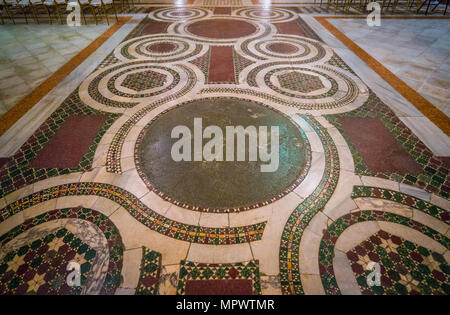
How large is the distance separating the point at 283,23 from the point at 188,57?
3807 millimetres

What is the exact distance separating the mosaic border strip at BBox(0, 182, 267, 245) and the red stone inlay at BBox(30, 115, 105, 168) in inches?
16.3

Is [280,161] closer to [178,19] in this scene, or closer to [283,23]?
[283,23]

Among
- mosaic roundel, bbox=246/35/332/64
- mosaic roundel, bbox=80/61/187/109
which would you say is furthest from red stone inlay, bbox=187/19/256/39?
mosaic roundel, bbox=80/61/187/109

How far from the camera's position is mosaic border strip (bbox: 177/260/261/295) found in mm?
1754

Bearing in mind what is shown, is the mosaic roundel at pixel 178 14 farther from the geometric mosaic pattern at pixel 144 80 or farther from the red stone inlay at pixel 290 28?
the geometric mosaic pattern at pixel 144 80

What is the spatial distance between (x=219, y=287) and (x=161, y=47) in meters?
5.48

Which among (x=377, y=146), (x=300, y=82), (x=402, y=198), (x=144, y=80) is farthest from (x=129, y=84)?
(x=402, y=198)

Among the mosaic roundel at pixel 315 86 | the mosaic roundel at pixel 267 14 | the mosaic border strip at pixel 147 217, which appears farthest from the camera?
the mosaic roundel at pixel 267 14

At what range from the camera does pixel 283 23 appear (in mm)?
7316

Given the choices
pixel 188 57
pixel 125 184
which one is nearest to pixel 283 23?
pixel 188 57

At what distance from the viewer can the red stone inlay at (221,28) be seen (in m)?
6.50

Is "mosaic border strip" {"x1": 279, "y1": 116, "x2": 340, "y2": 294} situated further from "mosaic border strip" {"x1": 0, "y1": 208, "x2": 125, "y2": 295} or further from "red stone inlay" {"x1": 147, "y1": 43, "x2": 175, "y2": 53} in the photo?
"red stone inlay" {"x1": 147, "y1": 43, "x2": 175, "y2": 53}

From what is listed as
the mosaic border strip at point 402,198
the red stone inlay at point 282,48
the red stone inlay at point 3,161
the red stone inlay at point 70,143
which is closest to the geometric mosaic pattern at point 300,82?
the red stone inlay at point 282,48

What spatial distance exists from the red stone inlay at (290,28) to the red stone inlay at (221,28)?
0.75 metres
